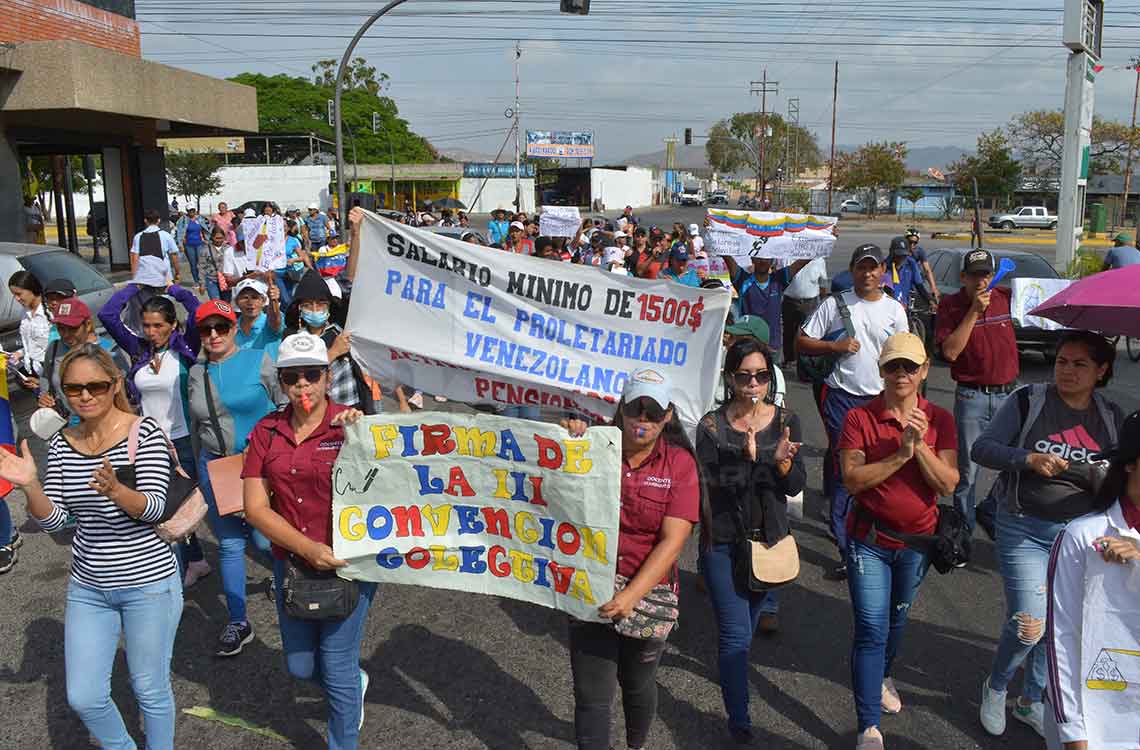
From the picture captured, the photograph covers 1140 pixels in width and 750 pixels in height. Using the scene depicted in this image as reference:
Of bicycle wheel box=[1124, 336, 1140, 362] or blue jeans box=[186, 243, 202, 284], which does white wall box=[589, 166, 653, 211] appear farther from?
bicycle wheel box=[1124, 336, 1140, 362]

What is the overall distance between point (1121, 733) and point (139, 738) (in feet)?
12.5

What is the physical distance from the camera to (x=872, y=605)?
12.9ft

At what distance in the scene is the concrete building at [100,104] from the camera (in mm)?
16375

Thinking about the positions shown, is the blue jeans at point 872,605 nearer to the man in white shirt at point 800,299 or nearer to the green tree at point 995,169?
the man in white shirt at point 800,299

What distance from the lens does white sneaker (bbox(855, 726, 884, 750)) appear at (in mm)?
3940

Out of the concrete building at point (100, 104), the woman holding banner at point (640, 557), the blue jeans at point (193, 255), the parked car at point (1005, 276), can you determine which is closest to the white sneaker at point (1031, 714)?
the woman holding banner at point (640, 557)

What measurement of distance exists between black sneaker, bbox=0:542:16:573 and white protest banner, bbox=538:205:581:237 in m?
9.11

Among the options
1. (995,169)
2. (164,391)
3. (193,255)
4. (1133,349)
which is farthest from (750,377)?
(995,169)

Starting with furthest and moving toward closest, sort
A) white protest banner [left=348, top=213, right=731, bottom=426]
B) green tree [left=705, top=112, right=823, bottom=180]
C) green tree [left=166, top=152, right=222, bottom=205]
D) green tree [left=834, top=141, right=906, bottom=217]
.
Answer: green tree [left=705, top=112, right=823, bottom=180], green tree [left=834, top=141, right=906, bottom=217], green tree [left=166, top=152, right=222, bottom=205], white protest banner [left=348, top=213, right=731, bottom=426]

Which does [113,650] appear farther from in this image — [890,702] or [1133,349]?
[1133,349]

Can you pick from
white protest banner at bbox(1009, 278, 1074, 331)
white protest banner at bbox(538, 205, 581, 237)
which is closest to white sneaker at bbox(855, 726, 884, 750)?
white protest banner at bbox(1009, 278, 1074, 331)

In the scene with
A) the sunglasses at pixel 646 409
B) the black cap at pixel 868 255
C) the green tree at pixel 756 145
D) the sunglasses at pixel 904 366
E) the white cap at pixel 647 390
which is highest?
the green tree at pixel 756 145

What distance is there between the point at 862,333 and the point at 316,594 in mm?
3506

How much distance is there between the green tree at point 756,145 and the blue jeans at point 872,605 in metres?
90.5
